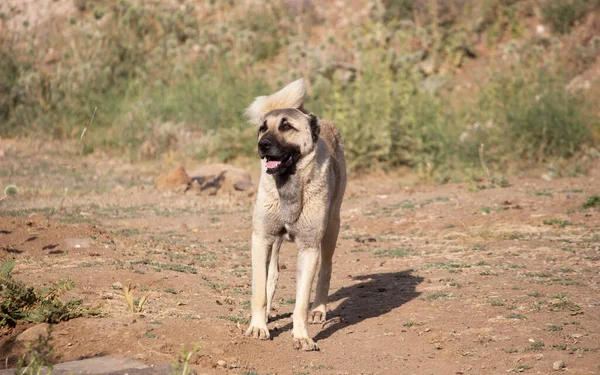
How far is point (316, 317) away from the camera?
248 inches

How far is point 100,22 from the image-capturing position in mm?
20719

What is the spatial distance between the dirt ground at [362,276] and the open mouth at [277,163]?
3.90 feet

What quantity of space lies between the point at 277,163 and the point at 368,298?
6.90ft

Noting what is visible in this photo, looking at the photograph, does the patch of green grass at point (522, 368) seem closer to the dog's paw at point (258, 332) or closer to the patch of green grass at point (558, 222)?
the dog's paw at point (258, 332)

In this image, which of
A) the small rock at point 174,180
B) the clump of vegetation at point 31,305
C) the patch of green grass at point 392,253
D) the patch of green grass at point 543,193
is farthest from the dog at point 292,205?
the small rock at point 174,180

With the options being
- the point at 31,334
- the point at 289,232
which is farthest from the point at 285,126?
the point at 31,334

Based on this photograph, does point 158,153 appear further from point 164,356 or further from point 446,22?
point 164,356

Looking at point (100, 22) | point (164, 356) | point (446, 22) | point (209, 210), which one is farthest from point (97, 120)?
point (164, 356)

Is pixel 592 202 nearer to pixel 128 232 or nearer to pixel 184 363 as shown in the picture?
pixel 128 232

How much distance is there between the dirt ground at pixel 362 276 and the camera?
5230 millimetres

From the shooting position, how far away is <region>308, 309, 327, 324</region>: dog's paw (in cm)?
628

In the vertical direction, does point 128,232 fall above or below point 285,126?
below

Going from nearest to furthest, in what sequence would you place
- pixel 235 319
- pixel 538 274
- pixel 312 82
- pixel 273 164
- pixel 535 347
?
pixel 535 347 → pixel 273 164 → pixel 235 319 → pixel 538 274 → pixel 312 82

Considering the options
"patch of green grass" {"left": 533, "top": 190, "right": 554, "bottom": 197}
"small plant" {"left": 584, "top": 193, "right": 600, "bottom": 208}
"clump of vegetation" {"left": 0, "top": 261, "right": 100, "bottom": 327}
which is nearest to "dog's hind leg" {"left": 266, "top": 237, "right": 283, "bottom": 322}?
"clump of vegetation" {"left": 0, "top": 261, "right": 100, "bottom": 327}
